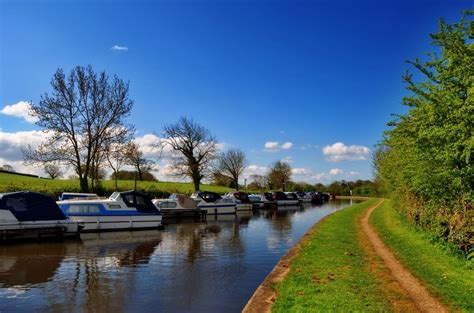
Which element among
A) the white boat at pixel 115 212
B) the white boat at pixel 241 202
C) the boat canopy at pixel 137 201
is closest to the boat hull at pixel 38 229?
the white boat at pixel 115 212

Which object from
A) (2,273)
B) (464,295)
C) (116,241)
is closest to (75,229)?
(116,241)

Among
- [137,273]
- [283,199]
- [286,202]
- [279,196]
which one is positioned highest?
[279,196]

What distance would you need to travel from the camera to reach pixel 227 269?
15.7 metres

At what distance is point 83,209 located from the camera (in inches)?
1099

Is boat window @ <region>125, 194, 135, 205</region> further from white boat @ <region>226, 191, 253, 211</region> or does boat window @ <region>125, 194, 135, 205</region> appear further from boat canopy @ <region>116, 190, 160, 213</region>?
white boat @ <region>226, 191, 253, 211</region>

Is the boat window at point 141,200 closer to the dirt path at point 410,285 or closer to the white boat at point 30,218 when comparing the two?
the white boat at point 30,218

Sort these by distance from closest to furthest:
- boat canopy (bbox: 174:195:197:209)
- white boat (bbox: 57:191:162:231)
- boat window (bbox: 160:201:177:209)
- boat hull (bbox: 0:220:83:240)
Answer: boat hull (bbox: 0:220:83:240)
white boat (bbox: 57:191:162:231)
boat window (bbox: 160:201:177:209)
boat canopy (bbox: 174:195:197:209)

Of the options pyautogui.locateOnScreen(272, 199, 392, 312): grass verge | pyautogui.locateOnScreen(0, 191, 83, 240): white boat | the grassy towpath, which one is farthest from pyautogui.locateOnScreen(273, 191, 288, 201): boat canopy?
pyautogui.locateOnScreen(272, 199, 392, 312): grass verge

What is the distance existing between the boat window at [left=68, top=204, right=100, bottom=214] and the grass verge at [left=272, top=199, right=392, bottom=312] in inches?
635

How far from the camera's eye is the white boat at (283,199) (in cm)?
6435

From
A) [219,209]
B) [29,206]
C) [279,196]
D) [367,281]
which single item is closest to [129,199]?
[29,206]

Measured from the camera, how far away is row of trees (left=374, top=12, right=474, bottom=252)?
1089cm

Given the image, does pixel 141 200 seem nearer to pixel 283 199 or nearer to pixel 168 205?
pixel 168 205

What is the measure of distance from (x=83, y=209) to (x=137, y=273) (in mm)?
14529
